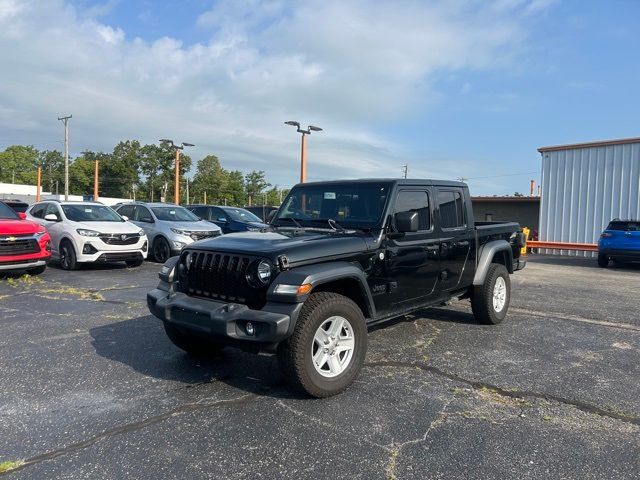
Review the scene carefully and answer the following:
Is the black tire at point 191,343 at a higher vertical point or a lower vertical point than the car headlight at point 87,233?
lower

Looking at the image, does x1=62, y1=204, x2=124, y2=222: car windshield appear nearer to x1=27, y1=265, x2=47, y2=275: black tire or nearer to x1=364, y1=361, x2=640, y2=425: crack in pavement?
x1=27, y1=265, x2=47, y2=275: black tire

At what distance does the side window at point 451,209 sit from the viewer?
5.76m

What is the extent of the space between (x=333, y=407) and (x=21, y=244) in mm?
8096

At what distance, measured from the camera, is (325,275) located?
155 inches

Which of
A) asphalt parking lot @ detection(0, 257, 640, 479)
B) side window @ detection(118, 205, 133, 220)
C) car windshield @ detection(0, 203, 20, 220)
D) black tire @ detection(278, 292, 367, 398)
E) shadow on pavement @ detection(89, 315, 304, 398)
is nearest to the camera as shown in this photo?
asphalt parking lot @ detection(0, 257, 640, 479)

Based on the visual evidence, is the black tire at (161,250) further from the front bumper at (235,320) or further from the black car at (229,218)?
the front bumper at (235,320)

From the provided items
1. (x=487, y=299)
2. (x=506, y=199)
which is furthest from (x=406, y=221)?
(x=506, y=199)

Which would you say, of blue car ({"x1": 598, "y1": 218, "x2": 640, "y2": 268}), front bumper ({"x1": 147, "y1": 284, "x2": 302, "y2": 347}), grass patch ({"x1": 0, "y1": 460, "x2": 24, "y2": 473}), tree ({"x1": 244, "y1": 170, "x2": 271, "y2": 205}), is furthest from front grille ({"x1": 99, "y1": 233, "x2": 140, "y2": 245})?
tree ({"x1": 244, "y1": 170, "x2": 271, "y2": 205})

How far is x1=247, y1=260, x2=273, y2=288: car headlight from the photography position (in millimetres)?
3912

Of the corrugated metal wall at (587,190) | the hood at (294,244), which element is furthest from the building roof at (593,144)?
the hood at (294,244)

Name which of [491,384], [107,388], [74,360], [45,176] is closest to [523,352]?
[491,384]

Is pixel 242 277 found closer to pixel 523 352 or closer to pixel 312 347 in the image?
pixel 312 347

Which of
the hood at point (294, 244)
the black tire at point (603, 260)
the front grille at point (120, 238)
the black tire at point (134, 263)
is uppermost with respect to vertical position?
the hood at point (294, 244)

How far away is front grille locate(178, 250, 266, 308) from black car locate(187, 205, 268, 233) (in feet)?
33.9
